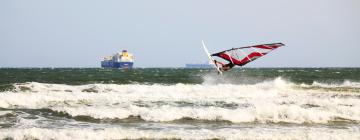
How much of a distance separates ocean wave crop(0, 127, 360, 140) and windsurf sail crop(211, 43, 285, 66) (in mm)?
6052

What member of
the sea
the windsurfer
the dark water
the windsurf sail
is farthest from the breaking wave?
the dark water

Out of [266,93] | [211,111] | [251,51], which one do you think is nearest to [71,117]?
[211,111]

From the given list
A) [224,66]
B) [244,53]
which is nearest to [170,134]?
[224,66]

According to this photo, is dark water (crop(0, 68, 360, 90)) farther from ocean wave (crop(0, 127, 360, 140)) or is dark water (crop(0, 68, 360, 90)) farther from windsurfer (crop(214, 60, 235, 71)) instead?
ocean wave (crop(0, 127, 360, 140))

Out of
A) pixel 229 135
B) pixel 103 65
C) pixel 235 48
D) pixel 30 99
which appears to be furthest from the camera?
pixel 103 65

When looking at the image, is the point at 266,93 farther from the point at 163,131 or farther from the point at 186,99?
the point at 163,131

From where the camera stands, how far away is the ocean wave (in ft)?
42.3

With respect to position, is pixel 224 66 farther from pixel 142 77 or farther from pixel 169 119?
pixel 142 77

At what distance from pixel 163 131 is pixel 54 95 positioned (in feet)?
34.2

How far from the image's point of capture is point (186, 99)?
23.1 meters

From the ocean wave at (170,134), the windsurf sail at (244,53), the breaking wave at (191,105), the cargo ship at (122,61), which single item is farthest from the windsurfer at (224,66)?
the cargo ship at (122,61)

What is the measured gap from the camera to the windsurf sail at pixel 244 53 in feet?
64.7

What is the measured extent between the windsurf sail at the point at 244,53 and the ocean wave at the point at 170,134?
605 centimetres

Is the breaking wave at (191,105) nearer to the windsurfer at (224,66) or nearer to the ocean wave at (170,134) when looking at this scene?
the windsurfer at (224,66)
